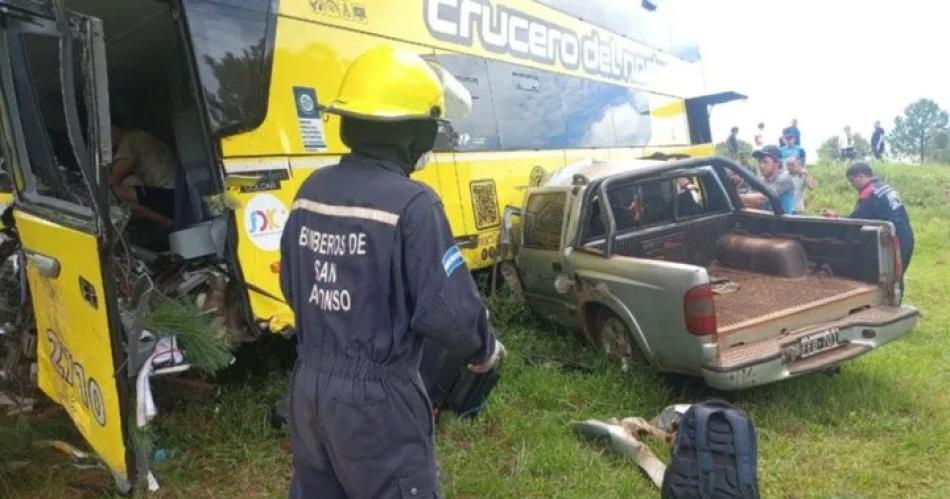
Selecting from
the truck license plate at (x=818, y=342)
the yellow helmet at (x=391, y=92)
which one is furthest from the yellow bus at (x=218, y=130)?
the truck license plate at (x=818, y=342)

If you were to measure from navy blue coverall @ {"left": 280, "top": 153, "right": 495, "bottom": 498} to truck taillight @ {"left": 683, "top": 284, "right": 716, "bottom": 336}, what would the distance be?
2.36m

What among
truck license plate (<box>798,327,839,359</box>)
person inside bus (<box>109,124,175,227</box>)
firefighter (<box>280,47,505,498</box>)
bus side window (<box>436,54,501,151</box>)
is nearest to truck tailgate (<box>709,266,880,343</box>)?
truck license plate (<box>798,327,839,359</box>)

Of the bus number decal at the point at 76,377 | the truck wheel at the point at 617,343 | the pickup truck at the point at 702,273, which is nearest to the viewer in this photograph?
the bus number decal at the point at 76,377

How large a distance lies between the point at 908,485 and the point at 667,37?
24.9 ft

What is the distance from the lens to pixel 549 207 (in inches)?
225

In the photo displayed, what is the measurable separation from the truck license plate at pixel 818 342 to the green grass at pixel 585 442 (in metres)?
0.39

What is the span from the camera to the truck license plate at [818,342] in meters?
4.34

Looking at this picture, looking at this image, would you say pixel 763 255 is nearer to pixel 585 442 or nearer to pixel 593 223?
pixel 593 223

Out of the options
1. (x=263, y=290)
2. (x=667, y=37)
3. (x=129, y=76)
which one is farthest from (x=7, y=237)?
(x=667, y=37)

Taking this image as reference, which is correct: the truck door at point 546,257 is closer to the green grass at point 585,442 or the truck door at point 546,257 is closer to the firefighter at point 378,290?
the green grass at point 585,442

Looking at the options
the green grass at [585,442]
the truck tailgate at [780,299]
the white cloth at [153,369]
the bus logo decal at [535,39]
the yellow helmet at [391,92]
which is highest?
the bus logo decal at [535,39]

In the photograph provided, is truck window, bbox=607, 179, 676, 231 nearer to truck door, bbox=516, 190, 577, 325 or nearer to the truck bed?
truck door, bbox=516, 190, 577, 325

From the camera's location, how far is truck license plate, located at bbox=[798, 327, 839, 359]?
4.34 meters

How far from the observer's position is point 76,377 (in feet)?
10.4
